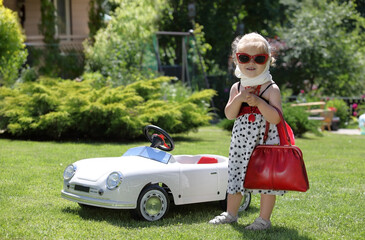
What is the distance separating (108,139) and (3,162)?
12.3 feet

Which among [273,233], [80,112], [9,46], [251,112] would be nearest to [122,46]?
[9,46]

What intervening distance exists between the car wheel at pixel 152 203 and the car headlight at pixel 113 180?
24 centimetres

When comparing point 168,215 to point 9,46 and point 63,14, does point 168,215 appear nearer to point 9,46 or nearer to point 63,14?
point 9,46

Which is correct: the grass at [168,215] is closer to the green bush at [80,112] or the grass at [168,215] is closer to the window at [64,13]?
the green bush at [80,112]

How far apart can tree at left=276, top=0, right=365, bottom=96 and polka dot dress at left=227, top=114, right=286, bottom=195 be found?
1566 centimetres

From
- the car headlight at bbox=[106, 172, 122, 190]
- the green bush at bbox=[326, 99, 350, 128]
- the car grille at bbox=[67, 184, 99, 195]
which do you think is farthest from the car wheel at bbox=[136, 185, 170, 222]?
the green bush at bbox=[326, 99, 350, 128]

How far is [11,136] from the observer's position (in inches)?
428

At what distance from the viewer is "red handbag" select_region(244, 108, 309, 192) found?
409 cm

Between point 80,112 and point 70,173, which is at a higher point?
point 70,173

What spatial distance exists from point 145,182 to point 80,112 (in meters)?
5.94

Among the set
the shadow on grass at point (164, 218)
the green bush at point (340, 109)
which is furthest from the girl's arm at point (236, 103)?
the green bush at point (340, 109)

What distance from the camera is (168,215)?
494 centimetres

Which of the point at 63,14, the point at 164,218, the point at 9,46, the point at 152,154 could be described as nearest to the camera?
the point at 164,218

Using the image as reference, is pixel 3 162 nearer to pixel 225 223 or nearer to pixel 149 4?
pixel 225 223
